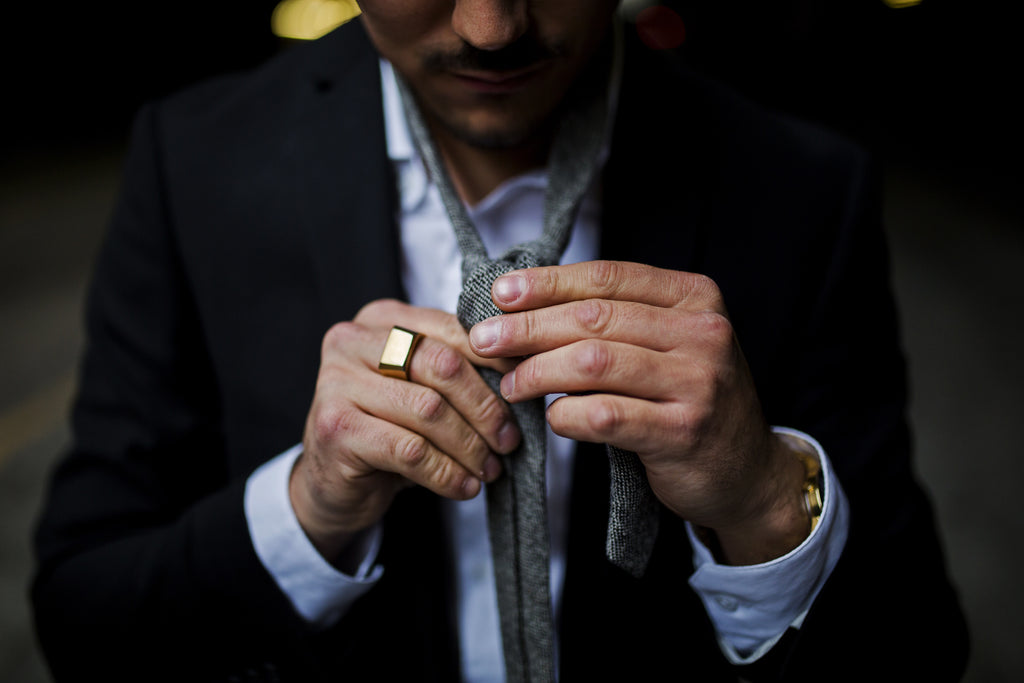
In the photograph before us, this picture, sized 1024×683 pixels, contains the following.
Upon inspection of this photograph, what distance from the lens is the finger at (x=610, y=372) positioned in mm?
591

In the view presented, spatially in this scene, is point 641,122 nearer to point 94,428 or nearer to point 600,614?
point 600,614

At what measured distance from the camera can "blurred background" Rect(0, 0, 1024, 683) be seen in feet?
8.39

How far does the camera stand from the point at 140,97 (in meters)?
6.92

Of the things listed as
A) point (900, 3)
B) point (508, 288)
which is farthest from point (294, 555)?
point (900, 3)

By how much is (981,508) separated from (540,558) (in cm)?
249

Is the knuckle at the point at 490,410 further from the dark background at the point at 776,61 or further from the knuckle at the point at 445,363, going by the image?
the dark background at the point at 776,61

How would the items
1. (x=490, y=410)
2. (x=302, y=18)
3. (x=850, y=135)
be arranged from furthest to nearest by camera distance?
(x=302, y=18) → (x=850, y=135) → (x=490, y=410)

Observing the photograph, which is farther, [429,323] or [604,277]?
[429,323]

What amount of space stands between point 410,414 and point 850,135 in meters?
6.14

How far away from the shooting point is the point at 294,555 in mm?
865

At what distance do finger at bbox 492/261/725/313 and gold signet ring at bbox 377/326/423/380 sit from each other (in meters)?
0.12

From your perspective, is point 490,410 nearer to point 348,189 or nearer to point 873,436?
point 348,189

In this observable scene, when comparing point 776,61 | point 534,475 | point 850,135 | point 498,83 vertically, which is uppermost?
point 498,83

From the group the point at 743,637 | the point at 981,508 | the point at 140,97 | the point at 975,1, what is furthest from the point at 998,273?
the point at 140,97
